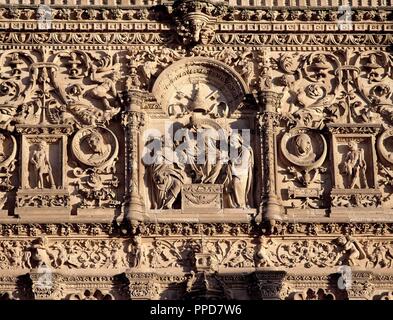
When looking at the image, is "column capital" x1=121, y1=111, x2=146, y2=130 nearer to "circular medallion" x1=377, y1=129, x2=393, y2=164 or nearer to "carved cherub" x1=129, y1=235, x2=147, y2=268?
"carved cherub" x1=129, y1=235, x2=147, y2=268

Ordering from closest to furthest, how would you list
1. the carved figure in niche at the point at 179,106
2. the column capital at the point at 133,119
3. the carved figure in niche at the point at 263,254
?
the carved figure in niche at the point at 263,254 → the column capital at the point at 133,119 → the carved figure in niche at the point at 179,106

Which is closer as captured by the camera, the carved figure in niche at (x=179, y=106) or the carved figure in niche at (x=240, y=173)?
the carved figure in niche at (x=240, y=173)

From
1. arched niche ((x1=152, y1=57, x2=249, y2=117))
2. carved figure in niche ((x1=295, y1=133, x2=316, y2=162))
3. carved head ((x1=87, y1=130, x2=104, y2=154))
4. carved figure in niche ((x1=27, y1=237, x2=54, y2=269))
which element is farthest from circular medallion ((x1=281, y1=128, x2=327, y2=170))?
carved figure in niche ((x1=27, y1=237, x2=54, y2=269))

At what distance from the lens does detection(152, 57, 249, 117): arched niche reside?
877 inches

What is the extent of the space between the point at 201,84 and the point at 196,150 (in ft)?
3.31

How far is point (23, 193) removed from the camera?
2148cm

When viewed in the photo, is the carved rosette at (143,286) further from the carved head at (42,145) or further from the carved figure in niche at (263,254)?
the carved head at (42,145)

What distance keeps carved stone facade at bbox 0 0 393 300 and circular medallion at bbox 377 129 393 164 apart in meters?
0.03

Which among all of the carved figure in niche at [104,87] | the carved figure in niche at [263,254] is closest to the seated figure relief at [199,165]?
the carved figure in niche at [263,254]

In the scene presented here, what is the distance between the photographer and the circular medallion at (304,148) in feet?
71.9

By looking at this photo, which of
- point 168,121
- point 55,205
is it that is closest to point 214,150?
point 168,121

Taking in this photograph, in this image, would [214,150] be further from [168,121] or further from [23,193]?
[23,193]

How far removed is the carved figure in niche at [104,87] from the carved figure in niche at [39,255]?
2005 mm
